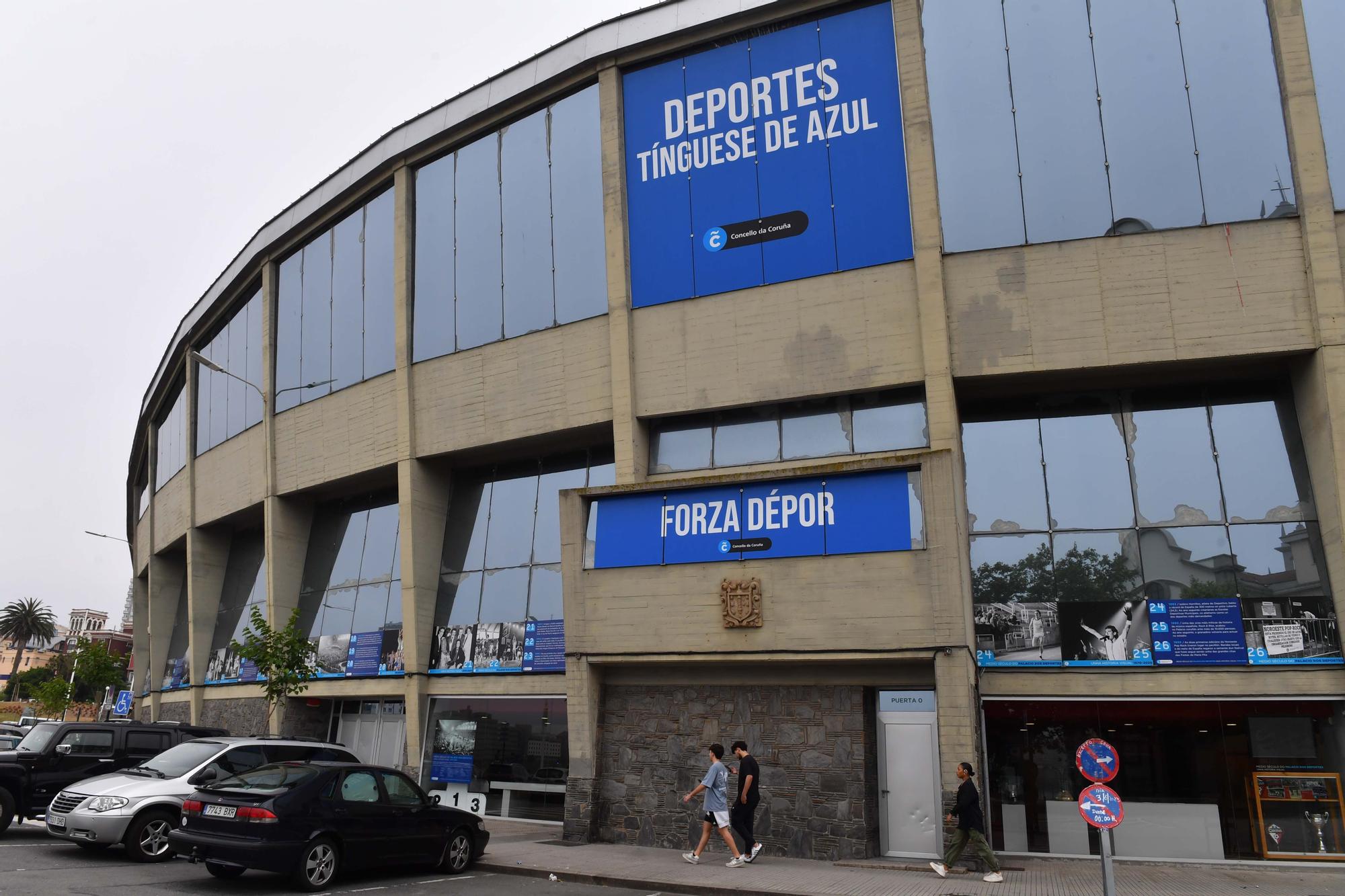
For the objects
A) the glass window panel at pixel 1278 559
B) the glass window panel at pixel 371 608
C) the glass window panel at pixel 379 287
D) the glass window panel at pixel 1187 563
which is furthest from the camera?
the glass window panel at pixel 371 608

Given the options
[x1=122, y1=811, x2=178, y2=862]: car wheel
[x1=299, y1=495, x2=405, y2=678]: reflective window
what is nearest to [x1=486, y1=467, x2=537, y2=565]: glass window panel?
[x1=299, y1=495, x2=405, y2=678]: reflective window

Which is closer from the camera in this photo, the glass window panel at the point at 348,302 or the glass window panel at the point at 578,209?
the glass window panel at the point at 578,209

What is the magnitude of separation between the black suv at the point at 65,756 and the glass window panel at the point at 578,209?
418 inches

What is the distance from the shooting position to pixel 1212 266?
55.2 ft

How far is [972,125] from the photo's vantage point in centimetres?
1847

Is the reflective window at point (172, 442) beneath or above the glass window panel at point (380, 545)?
above

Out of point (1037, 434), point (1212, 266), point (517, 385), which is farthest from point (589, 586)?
point (1212, 266)

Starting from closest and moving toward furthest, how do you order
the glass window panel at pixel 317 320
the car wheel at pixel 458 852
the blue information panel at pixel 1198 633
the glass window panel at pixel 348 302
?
the car wheel at pixel 458 852, the blue information panel at pixel 1198 633, the glass window panel at pixel 348 302, the glass window panel at pixel 317 320

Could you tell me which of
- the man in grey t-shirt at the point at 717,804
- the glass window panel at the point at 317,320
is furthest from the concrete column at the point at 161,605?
the man in grey t-shirt at the point at 717,804

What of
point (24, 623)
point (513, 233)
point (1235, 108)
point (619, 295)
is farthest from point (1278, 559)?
point (24, 623)

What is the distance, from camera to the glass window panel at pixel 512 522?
23297mm

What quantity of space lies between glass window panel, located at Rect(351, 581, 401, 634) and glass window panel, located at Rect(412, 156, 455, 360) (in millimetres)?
6018

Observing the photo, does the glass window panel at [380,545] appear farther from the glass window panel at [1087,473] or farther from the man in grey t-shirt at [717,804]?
the glass window panel at [1087,473]

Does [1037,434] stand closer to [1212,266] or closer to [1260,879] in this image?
[1212,266]
